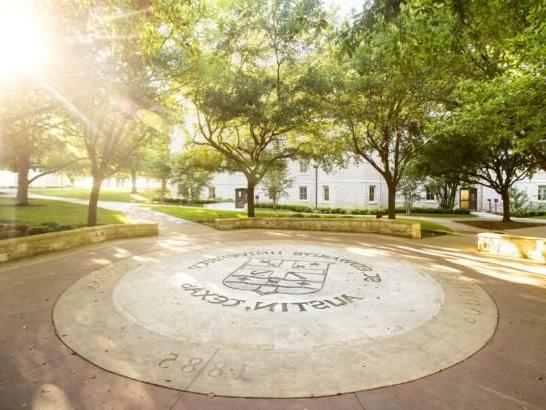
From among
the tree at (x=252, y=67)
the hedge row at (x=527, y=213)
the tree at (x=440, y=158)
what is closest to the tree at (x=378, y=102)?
the tree at (x=440, y=158)

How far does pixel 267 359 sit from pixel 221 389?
858 millimetres

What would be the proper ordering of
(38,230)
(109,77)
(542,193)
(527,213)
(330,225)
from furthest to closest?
(542,193) → (527,213) → (330,225) → (38,230) → (109,77)

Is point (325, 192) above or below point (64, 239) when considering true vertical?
above

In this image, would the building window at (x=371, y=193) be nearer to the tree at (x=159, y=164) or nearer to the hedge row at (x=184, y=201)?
the hedge row at (x=184, y=201)

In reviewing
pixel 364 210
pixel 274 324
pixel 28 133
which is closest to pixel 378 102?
pixel 274 324

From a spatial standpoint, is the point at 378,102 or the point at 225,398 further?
the point at 378,102

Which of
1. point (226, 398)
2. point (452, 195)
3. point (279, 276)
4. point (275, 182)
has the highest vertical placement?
point (275, 182)

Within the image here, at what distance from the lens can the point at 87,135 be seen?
16.5 meters

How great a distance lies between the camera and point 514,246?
438 inches

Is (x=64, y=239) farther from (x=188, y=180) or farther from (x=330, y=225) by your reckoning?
(x=188, y=180)

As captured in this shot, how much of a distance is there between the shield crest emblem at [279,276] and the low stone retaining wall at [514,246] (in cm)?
647

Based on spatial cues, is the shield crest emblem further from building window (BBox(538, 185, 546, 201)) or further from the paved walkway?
building window (BBox(538, 185, 546, 201))

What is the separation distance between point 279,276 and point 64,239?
8249 millimetres

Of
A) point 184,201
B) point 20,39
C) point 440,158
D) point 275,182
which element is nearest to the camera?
point 20,39
